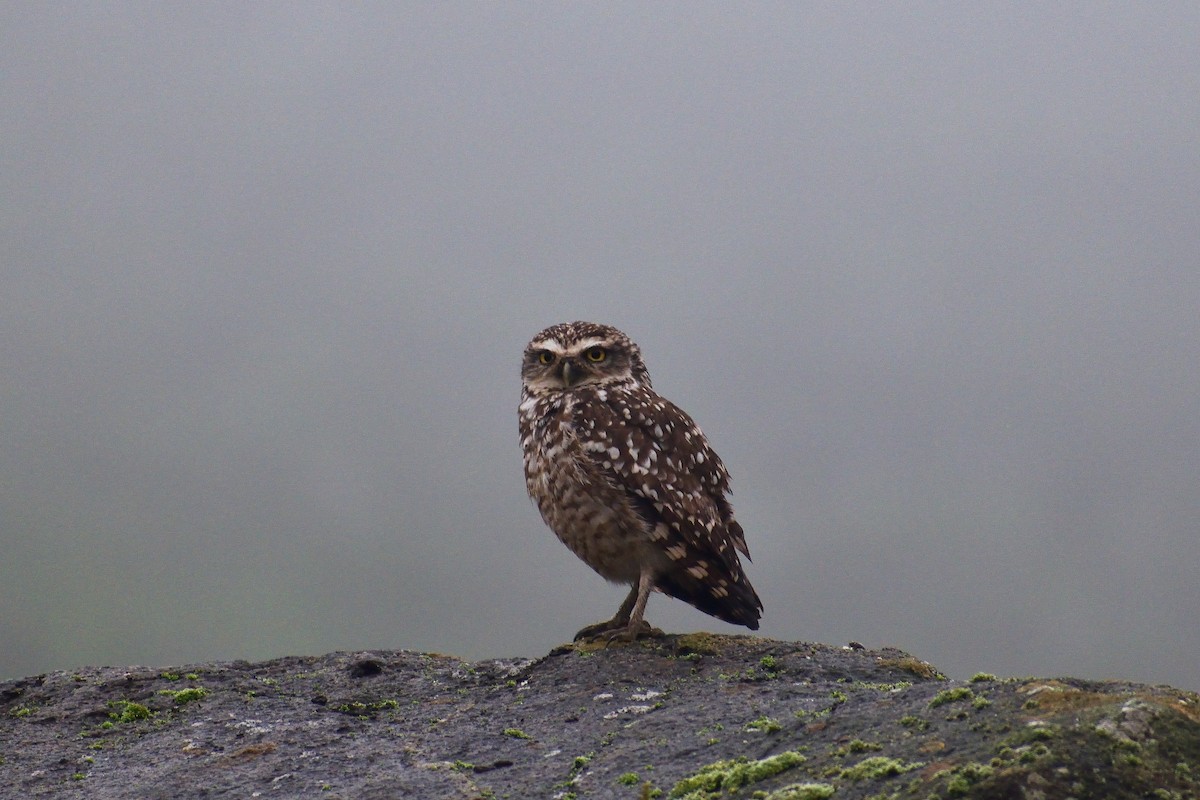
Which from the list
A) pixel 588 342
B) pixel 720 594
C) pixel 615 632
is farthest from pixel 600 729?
pixel 588 342

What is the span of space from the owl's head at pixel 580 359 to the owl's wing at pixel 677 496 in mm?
386

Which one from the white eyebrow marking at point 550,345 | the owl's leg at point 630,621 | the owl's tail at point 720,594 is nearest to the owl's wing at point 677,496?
the owl's tail at point 720,594

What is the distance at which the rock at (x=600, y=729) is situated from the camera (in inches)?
145

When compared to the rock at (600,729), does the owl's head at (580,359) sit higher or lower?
higher

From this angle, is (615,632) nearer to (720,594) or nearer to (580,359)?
(720,594)

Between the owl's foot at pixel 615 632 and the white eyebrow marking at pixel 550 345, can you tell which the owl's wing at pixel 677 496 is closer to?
the owl's foot at pixel 615 632

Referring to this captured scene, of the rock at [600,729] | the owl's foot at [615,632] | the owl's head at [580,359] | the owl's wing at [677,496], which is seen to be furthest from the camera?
the owl's head at [580,359]

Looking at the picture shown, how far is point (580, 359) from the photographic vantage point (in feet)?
27.3

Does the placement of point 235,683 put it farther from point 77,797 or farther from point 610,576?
point 610,576

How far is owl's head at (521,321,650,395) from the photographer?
8.30 metres

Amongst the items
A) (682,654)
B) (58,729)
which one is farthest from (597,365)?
(58,729)

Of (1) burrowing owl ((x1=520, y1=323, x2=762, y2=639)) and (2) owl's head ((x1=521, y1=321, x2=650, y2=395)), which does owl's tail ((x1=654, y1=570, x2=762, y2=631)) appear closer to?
(1) burrowing owl ((x1=520, y1=323, x2=762, y2=639))

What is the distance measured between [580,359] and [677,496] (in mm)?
1417

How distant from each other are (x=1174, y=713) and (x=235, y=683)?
5367 mm
